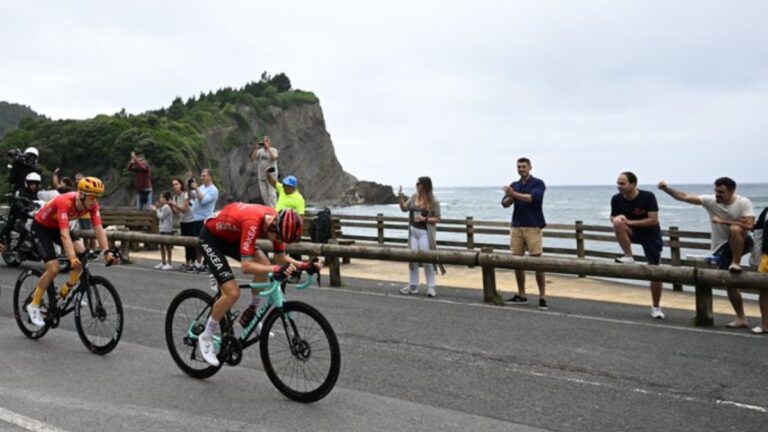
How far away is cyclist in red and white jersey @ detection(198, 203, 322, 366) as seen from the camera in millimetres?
5250

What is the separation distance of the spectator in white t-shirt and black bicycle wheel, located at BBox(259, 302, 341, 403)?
17.0ft

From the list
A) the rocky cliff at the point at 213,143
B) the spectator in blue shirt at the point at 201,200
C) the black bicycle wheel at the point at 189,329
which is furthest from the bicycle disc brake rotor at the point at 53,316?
the rocky cliff at the point at 213,143

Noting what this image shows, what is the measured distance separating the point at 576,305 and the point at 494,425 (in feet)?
19.0

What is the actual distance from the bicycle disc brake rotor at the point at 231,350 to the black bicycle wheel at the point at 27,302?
2.88 m

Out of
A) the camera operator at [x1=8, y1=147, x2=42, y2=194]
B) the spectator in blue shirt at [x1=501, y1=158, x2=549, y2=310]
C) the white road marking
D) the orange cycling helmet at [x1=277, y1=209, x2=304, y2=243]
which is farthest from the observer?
the camera operator at [x1=8, y1=147, x2=42, y2=194]

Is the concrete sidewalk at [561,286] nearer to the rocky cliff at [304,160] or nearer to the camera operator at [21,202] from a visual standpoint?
the camera operator at [21,202]

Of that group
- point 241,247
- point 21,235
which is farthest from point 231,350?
point 21,235

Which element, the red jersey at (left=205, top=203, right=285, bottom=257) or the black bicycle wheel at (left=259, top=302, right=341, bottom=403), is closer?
the black bicycle wheel at (left=259, top=302, right=341, bottom=403)

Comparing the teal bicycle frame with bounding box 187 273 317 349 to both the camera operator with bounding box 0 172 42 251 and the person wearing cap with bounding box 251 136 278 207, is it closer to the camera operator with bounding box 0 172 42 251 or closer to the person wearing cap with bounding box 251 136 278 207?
the camera operator with bounding box 0 172 42 251

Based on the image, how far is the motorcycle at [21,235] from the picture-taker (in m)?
12.3

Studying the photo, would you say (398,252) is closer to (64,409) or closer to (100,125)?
(64,409)

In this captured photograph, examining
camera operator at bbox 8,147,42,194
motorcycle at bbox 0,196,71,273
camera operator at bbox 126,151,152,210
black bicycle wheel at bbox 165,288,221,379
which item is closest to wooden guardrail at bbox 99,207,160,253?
camera operator at bbox 126,151,152,210

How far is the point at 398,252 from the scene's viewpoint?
11.3 metres

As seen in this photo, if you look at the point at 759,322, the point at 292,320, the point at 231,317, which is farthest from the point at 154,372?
the point at 759,322
